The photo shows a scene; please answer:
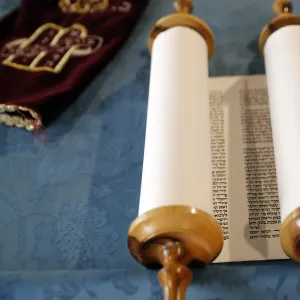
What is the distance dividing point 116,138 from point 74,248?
22 cm

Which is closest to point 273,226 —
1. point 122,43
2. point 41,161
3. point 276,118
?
point 276,118

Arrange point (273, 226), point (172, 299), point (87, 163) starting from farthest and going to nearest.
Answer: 1. point (87, 163)
2. point (273, 226)
3. point (172, 299)

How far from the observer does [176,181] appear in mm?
597

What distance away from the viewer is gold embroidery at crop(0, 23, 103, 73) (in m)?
0.93

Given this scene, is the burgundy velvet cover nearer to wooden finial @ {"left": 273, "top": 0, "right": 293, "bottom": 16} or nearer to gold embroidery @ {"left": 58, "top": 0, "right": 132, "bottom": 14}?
gold embroidery @ {"left": 58, "top": 0, "right": 132, "bottom": 14}

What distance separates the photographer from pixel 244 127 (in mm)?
825

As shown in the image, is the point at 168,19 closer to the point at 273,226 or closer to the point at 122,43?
the point at 122,43

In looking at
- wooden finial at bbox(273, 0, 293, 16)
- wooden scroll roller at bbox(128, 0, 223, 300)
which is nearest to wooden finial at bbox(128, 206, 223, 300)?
wooden scroll roller at bbox(128, 0, 223, 300)

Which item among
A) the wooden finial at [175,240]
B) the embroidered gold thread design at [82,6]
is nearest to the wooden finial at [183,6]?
the embroidered gold thread design at [82,6]

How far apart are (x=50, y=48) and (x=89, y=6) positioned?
0.18m

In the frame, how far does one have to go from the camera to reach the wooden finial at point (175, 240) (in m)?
0.56

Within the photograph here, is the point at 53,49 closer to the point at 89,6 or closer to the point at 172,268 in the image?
the point at 89,6

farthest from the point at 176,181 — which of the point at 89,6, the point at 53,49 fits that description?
the point at 89,6

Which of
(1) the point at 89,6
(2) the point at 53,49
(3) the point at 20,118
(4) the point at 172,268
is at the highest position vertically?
(1) the point at 89,6
